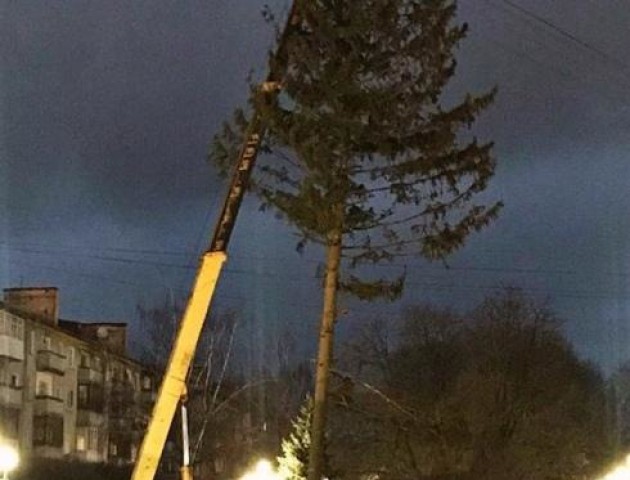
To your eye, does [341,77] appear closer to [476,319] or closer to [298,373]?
[476,319]

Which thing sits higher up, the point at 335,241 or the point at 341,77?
the point at 341,77

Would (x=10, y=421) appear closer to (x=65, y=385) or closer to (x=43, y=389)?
(x=43, y=389)

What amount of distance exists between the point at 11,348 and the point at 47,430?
647 cm

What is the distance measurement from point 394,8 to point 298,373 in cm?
4881

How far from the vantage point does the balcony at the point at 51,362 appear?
70.2m

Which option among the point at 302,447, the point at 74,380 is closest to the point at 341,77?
the point at 302,447

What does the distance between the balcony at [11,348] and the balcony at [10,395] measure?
4.91ft

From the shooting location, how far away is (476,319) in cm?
6656

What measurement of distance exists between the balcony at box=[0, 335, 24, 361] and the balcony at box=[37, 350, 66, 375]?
198cm

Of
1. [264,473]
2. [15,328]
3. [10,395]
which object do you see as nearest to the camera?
[264,473]

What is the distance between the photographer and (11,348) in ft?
217

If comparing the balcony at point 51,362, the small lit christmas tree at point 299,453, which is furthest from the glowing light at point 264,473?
the balcony at point 51,362

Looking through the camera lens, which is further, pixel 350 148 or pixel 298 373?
pixel 298 373

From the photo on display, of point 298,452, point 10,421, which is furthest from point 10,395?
point 298,452
